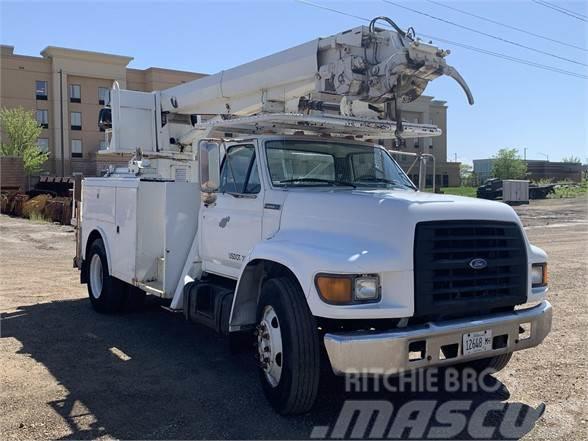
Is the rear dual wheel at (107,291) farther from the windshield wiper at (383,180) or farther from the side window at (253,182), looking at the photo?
the windshield wiper at (383,180)

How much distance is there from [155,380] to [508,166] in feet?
280

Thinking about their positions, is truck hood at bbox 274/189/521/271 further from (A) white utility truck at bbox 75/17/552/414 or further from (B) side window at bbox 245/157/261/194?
(B) side window at bbox 245/157/261/194

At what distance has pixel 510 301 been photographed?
484cm

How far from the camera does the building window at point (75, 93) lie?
186 ft

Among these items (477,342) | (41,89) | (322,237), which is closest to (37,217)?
(322,237)

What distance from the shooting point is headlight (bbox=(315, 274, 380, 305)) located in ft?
14.0

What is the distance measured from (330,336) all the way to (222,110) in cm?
492

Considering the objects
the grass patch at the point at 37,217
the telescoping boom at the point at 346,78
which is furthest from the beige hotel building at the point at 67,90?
the telescoping boom at the point at 346,78

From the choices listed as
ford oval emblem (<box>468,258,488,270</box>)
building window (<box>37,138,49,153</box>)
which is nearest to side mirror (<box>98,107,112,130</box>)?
ford oval emblem (<box>468,258,488,270</box>)

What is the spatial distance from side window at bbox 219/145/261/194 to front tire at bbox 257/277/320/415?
1.29m

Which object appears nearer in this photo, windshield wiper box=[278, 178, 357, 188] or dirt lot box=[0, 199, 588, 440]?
→ dirt lot box=[0, 199, 588, 440]

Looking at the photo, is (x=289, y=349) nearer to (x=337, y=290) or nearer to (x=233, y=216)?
(x=337, y=290)

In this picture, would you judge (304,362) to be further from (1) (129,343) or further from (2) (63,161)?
(2) (63,161)

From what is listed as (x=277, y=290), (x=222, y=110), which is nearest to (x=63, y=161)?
(x=222, y=110)
